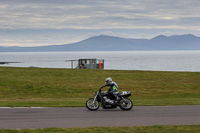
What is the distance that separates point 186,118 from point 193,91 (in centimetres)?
1658

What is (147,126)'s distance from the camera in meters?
11.5

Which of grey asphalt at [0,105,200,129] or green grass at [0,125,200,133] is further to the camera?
grey asphalt at [0,105,200,129]

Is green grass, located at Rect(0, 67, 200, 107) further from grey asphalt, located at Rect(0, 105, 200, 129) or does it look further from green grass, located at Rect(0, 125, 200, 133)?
green grass, located at Rect(0, 125, 200, 133)

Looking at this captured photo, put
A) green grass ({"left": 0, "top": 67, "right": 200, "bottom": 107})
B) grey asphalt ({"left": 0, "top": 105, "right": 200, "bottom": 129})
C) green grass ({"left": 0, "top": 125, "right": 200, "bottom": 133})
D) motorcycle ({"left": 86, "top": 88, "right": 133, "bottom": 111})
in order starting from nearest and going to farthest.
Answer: green grass ({"left": 0, "top": 125, "right": 200, "bottom": 133}) → grey asphalt ({"left": 0, "top": 105, "right": 200, "bottom": 129}) → motorcycle ({"left": 86, "top": 88, "right": 133, "bottom": 111}) → green grass ({"left": 0, "top": 67, "right": 200, "bottom": 107})

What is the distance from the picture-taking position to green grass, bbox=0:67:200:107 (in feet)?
85.3

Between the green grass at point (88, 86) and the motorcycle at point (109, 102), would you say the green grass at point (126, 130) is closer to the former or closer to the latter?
the motorcycle at point (109, 102)

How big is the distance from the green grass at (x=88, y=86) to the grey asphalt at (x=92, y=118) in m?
7.21

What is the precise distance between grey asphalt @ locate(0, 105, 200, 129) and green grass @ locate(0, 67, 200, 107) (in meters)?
7.21

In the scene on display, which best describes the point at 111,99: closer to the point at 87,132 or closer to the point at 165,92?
the point at 87,132

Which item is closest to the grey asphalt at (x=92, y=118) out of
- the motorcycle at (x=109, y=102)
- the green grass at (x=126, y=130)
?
the motorcycle at (x=109, y=102)

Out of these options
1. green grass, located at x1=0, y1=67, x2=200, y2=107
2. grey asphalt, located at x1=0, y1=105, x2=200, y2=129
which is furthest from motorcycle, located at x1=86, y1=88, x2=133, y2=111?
green grass, located at x1=0, y1=67, x2=200, y2=107

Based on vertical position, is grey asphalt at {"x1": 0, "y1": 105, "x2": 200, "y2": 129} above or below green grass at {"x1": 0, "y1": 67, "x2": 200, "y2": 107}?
below

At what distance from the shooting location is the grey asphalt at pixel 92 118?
39.5 feet

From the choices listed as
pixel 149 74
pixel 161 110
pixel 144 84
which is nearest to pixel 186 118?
pixel 161 110
